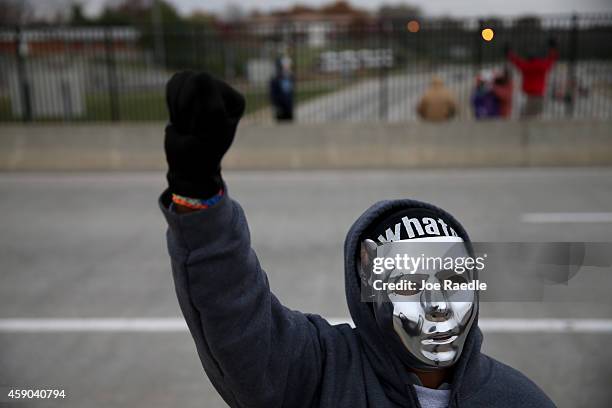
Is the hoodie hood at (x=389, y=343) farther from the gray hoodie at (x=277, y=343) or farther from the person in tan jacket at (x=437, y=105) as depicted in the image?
the person in tan jacket at (x=437, y=105)

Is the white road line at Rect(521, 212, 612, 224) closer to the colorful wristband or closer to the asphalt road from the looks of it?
the asphalt road

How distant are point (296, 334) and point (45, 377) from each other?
322cm

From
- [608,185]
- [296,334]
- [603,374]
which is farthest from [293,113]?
[296,334]

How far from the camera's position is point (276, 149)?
36.5ft

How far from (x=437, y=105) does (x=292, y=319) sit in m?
9.87

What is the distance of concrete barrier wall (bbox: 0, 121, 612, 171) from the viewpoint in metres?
10.8

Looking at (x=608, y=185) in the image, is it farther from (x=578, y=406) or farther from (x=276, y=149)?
(x=578, y=406)

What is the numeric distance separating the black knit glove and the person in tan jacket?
10.2 metres

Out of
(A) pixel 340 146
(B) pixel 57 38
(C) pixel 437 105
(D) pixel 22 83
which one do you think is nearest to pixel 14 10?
(B) pixel 57 38

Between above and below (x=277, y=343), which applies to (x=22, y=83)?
above

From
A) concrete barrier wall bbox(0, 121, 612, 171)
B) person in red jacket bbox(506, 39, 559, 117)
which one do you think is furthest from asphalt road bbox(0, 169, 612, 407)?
person in red jacket bbox(506, 39, 559, 117)

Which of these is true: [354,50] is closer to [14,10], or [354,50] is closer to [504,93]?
[504,93]

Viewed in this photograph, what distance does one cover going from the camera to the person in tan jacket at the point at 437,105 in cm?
1116

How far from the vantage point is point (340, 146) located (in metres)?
11.0
